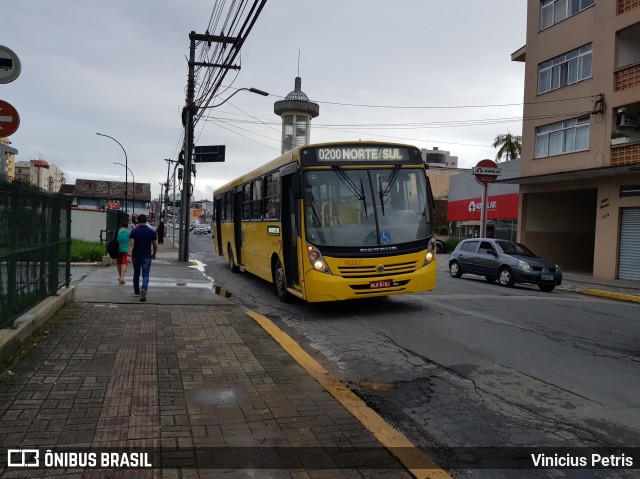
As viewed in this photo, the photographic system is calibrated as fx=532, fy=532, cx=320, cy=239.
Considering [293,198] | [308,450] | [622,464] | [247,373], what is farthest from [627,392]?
[293,198]

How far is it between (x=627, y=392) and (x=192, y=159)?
2056cm

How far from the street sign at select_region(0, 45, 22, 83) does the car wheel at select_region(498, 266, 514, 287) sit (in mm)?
14388

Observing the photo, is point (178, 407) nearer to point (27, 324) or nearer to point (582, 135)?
point (27, 324)

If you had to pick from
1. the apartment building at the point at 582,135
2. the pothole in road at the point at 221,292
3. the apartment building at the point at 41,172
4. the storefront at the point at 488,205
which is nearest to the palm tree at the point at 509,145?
the storefront at the point at 488,205

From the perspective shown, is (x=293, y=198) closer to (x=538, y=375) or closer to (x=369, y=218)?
(x=369, y=218)

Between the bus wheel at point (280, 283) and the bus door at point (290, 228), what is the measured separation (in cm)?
39

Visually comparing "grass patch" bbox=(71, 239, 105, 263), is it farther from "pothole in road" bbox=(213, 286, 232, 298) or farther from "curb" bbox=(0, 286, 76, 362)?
"curb" bbox=(0, 286, 76, 362)

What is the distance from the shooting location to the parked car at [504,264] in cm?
1628

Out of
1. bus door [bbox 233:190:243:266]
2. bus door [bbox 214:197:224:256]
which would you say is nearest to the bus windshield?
bus door [bbox 233:190:243:266]

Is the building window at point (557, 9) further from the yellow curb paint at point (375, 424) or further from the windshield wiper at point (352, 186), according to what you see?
the yellow curb paint at point (375, 424)

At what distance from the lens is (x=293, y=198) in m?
10.0

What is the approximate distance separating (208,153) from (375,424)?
794 inches

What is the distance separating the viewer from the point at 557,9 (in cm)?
2409

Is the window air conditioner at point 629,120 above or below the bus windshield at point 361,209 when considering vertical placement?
above
